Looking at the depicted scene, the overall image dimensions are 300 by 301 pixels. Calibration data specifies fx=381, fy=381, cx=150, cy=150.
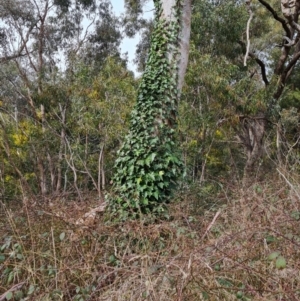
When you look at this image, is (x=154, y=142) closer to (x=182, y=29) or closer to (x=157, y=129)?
(x=157, y=129)

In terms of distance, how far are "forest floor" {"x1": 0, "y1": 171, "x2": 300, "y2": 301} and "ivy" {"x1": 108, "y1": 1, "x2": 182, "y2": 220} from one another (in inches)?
48.4

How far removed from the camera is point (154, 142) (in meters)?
6.54

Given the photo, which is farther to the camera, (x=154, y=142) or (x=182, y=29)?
(x=182, y=29)

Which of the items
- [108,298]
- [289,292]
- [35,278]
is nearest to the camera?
[289,292]

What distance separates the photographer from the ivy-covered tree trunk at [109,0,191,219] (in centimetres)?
633

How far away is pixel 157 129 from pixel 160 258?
136 inches

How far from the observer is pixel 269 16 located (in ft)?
51.2

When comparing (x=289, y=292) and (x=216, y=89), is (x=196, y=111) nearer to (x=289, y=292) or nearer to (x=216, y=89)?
(x=216, y=89)

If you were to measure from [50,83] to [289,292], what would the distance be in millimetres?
12134

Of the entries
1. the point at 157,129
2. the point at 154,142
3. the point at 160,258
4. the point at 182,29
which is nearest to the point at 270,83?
the point at 182,29

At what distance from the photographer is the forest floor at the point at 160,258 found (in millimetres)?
2875

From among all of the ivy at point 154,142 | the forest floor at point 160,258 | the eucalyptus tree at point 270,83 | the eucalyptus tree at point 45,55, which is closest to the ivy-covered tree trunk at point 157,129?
the ivy at point 154,142

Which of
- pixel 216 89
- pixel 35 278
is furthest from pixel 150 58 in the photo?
pixel 35 278

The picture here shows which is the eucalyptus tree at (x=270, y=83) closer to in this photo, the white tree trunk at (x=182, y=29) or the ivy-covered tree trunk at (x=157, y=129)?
the white tree trunk at (x=182, y=29)
